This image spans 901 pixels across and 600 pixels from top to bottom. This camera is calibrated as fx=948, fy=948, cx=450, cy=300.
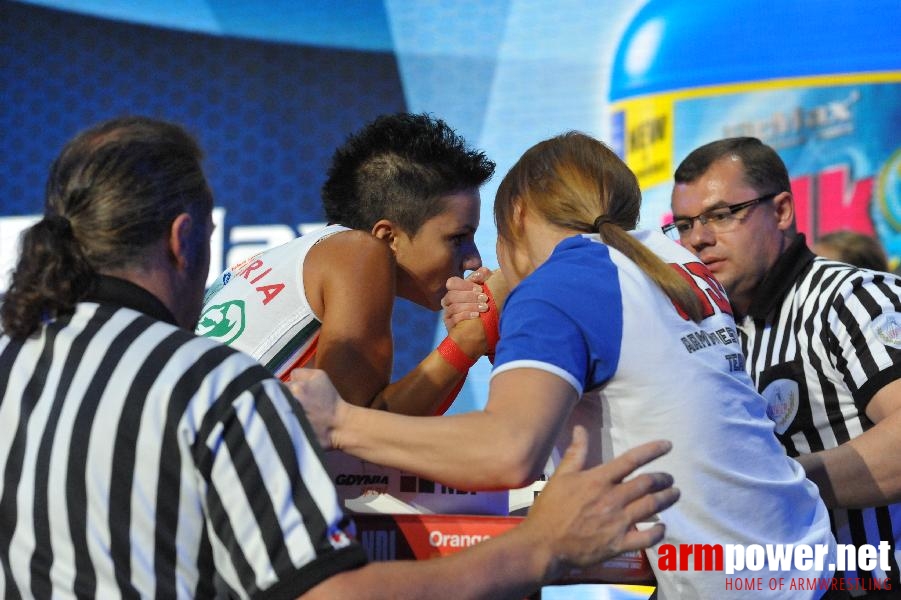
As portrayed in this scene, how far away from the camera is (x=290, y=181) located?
4.41 metres

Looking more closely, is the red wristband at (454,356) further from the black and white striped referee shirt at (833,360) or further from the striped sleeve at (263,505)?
the striped sleeve at (263,505)

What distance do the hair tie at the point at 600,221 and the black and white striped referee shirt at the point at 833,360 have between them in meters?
0.82

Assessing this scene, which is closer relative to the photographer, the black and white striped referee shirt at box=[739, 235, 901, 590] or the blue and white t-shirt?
the blue and white t-shirt

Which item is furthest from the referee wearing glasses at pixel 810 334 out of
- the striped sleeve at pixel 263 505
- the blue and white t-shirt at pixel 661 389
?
the striped sleeve at pixel 263 505

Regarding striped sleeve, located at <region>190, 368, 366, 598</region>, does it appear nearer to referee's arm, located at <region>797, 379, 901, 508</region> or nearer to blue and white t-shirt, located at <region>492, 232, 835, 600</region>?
blue and white t-shirt, located at <region>492, 232, 835, 600</region>

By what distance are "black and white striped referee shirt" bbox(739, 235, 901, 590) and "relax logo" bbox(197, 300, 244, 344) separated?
1.18 metres

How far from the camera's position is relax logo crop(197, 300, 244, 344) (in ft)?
6.35

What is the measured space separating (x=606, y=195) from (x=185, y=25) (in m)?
3.61

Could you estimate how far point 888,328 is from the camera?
6.38ft

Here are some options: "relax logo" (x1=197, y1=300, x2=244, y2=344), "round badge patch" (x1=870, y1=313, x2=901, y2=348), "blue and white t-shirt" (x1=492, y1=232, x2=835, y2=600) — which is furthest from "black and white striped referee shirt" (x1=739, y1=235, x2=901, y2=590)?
"relax logo" (x1=197, y1=300, x2=244, y2=344)

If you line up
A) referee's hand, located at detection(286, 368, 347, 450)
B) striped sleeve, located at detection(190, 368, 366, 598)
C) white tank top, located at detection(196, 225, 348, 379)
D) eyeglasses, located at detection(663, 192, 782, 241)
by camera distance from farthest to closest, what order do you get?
eyeglasses, located at detection(663, 192, 782, 241), white tank top, located at detection(196, 225, 348, 379), referee's hand, located at detection(286, 368, 347, 450), striped sleeve, located at detection(190, 368, 366, 598)

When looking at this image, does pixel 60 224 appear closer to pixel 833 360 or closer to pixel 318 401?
pixel 318 401

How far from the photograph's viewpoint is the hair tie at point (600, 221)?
1.44 m

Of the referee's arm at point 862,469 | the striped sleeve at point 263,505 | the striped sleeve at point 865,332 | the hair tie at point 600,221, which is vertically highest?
the hair tie at point 600,221
